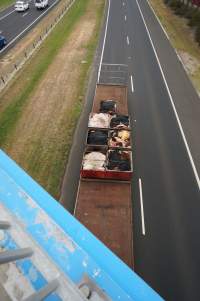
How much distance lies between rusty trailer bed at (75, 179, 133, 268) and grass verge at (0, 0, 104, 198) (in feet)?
9.25

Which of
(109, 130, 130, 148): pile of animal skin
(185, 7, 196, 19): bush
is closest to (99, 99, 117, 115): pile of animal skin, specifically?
(109, 130, 130, 148): pile of animal skin

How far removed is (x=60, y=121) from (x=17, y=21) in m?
37.0

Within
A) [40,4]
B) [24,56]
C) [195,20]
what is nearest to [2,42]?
[24,56]

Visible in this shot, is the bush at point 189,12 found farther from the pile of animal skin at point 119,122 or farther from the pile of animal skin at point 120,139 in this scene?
the pile of animal skin at point 120,139

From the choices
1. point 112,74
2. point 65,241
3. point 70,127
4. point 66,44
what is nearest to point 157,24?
point 66,44

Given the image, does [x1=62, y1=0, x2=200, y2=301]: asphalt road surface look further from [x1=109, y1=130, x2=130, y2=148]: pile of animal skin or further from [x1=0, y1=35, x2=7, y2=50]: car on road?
[x1=0, y1=35, x2=7, y2=50]: car on road

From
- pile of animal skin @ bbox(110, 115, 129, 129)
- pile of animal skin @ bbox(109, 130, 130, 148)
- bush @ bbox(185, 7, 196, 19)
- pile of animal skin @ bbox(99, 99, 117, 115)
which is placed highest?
bush @ bbox(185, 7, 196, 19)

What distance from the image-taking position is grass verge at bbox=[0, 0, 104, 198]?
20703mm

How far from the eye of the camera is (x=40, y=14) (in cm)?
5659

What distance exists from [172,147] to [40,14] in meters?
47.5

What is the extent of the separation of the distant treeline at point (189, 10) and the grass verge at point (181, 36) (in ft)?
2.63

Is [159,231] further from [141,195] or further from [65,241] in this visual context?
[65,241]

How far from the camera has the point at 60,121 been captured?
26.1 m

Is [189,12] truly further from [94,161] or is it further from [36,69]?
[94,161]
